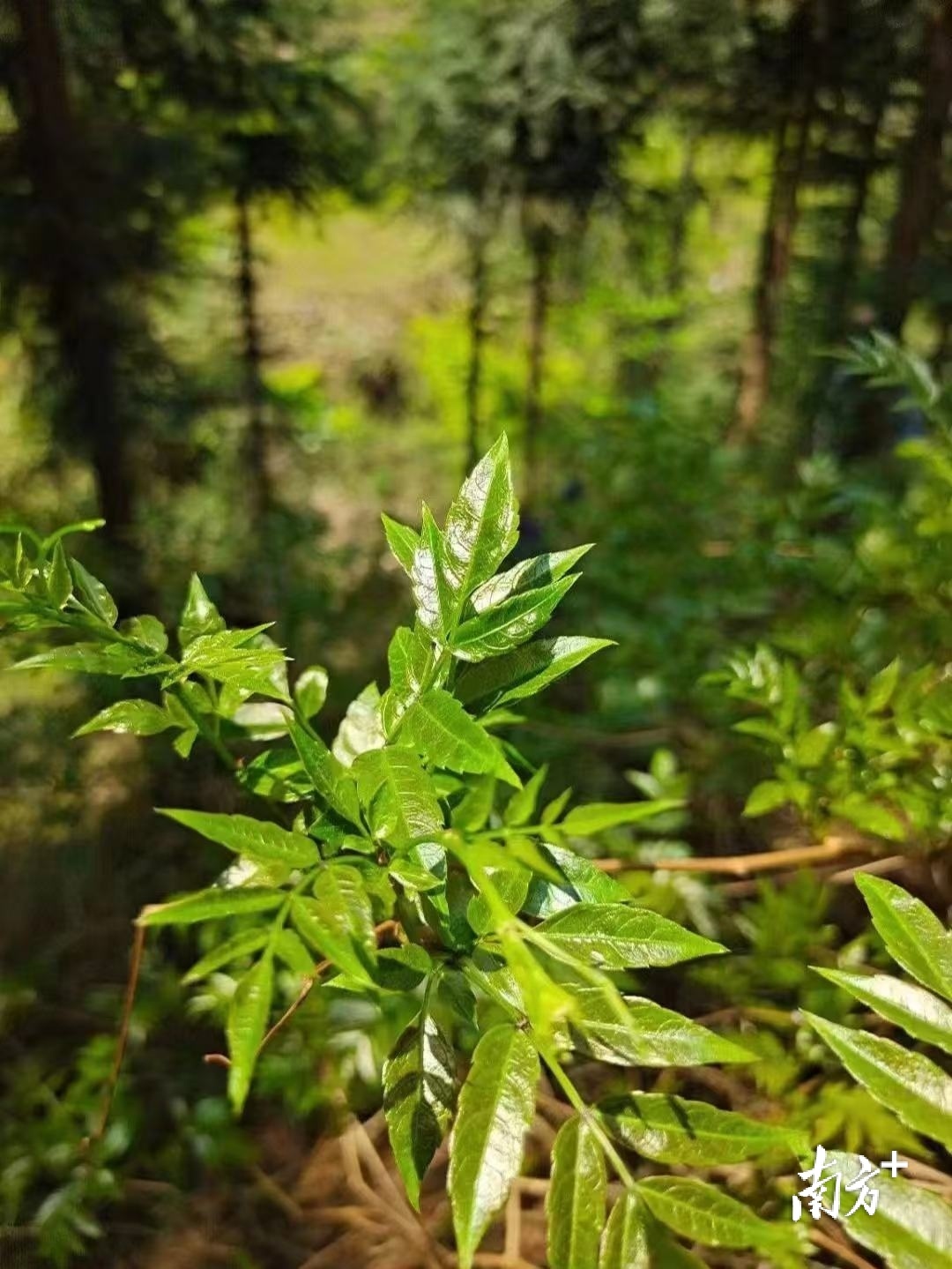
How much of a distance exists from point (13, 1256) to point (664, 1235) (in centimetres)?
122

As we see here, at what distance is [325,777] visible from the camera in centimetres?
60

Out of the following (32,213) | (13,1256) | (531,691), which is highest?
(531,691)

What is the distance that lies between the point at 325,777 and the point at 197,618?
164mm

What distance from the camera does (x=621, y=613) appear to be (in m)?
2.29

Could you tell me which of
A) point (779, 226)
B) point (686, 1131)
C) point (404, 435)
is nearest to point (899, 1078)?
point (686, 1131)

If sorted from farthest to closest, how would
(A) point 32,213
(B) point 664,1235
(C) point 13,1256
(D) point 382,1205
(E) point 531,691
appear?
(A) point 32,213 → (C) point 13,1256 → (D) point 382,1205 → (E) point 531,691 → (B) point 664,1235

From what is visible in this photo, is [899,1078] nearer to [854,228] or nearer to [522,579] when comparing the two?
[522,579]

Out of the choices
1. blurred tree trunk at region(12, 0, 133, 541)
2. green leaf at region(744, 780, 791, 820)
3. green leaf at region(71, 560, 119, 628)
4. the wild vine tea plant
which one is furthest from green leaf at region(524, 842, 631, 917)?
blurred tree trunk at region(12, 0, 133, 541)

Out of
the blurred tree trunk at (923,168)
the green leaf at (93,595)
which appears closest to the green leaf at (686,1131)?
the green leaf at (93,595)

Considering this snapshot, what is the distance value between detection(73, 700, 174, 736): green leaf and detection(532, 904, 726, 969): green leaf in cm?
29

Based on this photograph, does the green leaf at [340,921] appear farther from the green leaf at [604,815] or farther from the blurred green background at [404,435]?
the blurred green background at [404,435]

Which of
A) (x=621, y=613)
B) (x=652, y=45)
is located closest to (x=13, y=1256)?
(x=621, y=613)

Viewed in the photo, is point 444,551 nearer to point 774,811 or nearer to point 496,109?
point 774,811

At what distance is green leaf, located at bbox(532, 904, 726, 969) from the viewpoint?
1.69 feet
